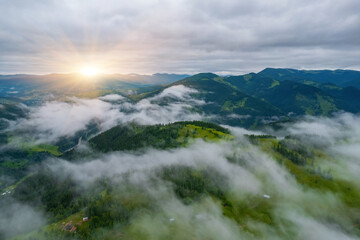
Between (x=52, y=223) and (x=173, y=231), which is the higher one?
(x=173, y=231)

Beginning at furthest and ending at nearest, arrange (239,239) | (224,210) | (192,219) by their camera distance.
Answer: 1. (224,210)
2. (192,219)
3. (239,239)

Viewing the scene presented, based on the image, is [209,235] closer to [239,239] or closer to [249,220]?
[239,239]

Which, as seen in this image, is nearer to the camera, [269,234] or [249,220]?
[269,234]

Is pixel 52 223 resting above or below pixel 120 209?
below

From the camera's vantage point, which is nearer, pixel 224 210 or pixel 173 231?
pixel 173 231

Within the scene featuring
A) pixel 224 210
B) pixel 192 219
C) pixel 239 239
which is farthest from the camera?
pixel 224 210

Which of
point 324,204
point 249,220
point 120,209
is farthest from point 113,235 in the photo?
point 324,204

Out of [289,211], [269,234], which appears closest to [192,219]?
[269,234]

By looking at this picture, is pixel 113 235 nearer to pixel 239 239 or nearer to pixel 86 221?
pixel 86 221
